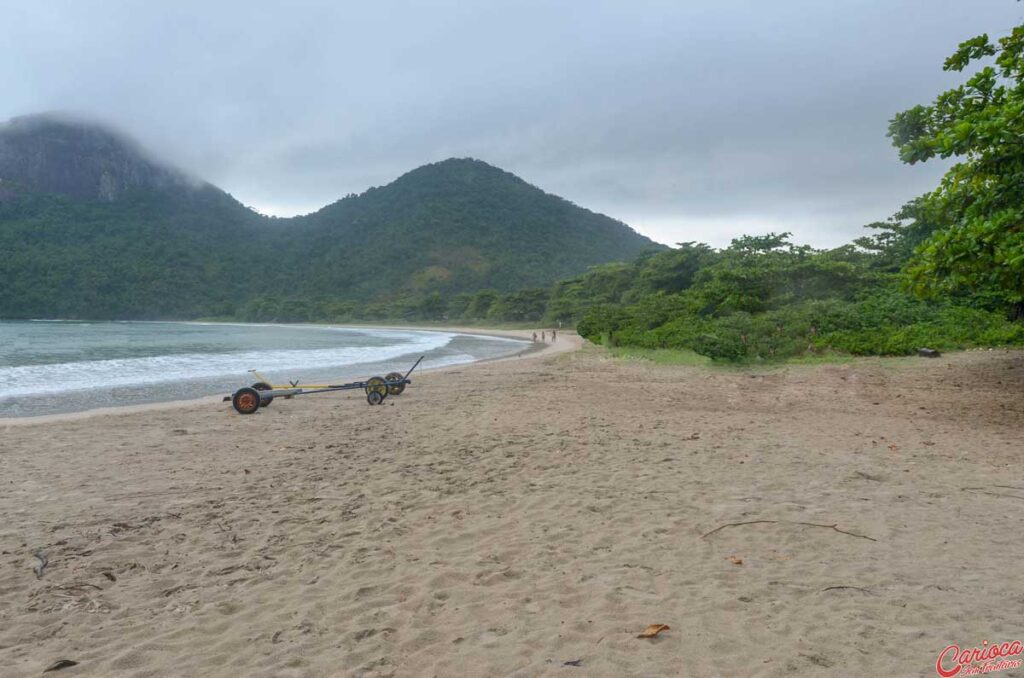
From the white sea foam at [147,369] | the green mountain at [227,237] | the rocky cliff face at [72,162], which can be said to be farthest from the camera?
the rocky cliff face at [72,162]

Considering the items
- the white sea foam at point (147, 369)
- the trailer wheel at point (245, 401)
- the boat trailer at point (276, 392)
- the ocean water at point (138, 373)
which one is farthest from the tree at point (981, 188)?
the white sea foam at point (147, 369)

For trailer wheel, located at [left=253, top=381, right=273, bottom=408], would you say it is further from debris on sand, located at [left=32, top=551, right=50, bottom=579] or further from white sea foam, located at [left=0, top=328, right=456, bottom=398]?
white sea foam, located at [left=0, top=328, right=456, bottom=398]

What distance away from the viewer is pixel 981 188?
7941 mm

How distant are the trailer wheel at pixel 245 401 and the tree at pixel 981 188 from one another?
471 inches

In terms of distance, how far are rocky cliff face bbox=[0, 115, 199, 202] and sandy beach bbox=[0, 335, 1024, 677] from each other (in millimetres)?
179932

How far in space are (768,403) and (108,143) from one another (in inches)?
7984

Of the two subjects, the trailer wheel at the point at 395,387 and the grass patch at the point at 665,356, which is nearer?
the trailer wheel at the point at 395,387

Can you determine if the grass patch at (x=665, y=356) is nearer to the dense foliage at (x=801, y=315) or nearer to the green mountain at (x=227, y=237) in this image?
the dense foliage at (x=801, y=315)

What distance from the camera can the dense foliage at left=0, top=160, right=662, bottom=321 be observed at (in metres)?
112

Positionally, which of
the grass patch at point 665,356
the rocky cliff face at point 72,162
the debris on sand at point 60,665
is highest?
the rocky cliff face at point 72,162

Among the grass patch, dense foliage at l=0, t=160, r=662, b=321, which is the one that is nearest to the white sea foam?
the grass patch

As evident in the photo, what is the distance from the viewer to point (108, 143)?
520 feet

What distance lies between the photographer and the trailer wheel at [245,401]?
424 inches

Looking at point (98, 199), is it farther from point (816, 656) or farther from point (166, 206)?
point (816, 656)
